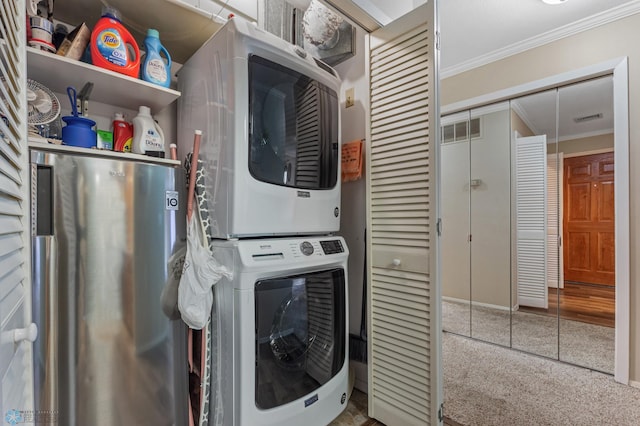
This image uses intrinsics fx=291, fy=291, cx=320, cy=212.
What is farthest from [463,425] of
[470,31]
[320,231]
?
[470,31]

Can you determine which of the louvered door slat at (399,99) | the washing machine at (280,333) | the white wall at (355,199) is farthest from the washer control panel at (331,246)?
the louvered door slat at (399,99)

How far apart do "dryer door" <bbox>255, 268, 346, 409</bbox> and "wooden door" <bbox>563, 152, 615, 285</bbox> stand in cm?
213

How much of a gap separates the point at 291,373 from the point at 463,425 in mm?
1028

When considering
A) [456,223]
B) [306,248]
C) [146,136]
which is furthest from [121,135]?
[456,223]

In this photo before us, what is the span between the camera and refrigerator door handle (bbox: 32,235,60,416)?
2.98 feet

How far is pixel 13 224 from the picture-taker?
0.65 m

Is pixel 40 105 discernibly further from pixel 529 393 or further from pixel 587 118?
pixel 587 118

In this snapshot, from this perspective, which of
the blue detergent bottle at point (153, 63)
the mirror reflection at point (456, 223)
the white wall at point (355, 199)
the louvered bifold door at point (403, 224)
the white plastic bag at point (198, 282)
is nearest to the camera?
the white plastic bag at point (198, 282)

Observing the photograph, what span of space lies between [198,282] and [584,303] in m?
2.88

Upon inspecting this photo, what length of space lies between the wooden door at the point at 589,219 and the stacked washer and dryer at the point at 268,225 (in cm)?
212

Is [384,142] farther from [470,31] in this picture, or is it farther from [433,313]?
[470,31]

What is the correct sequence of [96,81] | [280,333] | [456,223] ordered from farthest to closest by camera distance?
[456,223]
[280,333]
[96,81]

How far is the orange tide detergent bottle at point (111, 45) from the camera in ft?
3.64

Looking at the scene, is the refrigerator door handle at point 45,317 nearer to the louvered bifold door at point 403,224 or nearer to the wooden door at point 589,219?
the louvered bifold door at point 403,224
